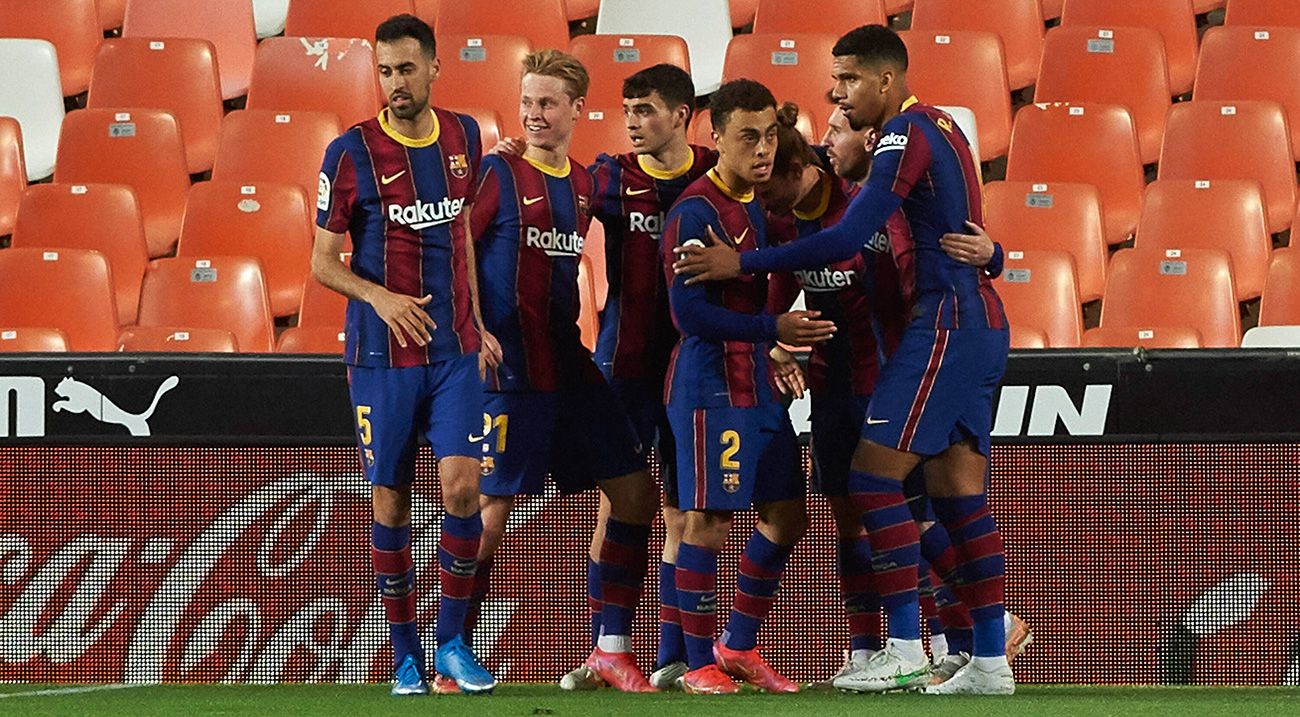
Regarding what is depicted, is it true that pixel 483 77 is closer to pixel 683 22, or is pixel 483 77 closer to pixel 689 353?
pixel 683 22

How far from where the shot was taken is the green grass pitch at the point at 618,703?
16.0ft

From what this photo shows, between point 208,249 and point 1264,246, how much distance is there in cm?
428

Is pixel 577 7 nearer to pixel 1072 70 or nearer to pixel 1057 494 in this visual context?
pixel 1072 70

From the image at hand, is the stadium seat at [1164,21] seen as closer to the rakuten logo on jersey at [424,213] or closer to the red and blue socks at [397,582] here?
the rakuten logo on jersey at [424,213]

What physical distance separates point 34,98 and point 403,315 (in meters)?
5.10

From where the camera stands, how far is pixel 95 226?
8.61 metres

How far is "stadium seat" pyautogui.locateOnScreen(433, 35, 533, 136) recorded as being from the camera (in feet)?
31.3

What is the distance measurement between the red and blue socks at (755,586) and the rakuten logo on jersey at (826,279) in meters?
0.68

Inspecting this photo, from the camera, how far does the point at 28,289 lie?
812 centimetres

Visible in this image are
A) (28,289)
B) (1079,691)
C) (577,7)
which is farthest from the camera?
(577,7)

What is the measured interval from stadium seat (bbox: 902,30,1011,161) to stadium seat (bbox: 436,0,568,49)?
175cm

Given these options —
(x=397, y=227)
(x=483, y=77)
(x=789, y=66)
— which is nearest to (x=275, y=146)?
(x=483, y=77)

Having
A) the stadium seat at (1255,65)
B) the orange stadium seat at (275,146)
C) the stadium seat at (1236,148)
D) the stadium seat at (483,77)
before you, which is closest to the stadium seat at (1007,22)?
the stadium seat at (1255,65)

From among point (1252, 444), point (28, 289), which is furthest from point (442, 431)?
A: point (28, 289)
